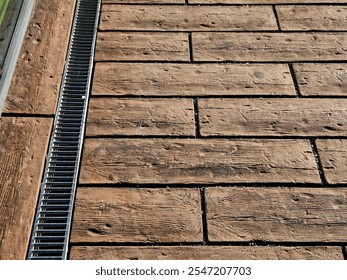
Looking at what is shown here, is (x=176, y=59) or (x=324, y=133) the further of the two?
(x=176, y=59)

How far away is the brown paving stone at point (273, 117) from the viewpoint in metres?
1.62

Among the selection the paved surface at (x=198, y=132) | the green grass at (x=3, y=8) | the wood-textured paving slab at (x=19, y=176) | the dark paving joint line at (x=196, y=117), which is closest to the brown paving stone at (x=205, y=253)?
the paved surface at (x=198, y=132)

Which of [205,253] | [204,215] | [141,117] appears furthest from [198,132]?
[205,253]

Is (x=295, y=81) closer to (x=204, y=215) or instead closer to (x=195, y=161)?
(x=195, y=161)

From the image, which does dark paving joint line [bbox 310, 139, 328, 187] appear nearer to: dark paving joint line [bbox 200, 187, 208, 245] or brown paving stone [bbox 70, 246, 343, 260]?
brown paving stone [bbox 70, 246, 343, 260]

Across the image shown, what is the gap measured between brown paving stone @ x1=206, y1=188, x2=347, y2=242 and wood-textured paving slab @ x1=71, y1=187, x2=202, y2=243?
7cm

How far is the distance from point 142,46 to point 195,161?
0.64m

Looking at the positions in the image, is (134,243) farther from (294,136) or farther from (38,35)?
(38,35)

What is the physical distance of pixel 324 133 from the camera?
5.32ft

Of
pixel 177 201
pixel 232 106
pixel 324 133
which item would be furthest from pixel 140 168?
pixel 324 133

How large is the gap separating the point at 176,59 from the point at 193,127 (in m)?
0.37

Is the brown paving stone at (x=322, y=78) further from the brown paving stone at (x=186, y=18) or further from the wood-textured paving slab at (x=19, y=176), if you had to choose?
the wood-textured paving slab at (x=19, y=176)

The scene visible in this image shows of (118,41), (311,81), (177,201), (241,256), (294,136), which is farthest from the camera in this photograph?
(118,41)

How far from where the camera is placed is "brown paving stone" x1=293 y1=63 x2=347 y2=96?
1.75 m
